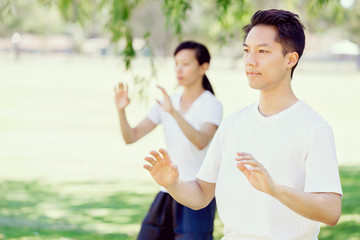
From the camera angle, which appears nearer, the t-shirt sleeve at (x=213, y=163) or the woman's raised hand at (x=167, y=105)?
the t-shirt sleeve at (x=213, y=163)

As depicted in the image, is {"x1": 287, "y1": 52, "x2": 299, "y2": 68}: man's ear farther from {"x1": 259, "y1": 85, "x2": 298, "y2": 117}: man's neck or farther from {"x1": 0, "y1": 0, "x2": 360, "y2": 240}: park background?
{"x1": 0, "y1": 0, "x2": 360, "y2": 240}: park background

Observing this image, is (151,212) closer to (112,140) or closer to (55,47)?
(112,140)

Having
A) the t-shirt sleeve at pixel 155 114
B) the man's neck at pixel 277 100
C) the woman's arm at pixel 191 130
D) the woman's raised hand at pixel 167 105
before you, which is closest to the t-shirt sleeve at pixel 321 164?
the man's neck at pixel 277 100

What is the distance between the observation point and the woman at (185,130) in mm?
4027

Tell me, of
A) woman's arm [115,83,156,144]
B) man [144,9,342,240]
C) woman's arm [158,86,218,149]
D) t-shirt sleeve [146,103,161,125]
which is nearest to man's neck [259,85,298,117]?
man [144,9,342,240]

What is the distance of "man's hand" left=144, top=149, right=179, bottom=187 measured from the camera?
7.52 feet

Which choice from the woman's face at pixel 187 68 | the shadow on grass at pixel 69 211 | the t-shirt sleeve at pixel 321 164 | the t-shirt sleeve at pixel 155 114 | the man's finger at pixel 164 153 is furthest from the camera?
the shadow on grass at pixel 69 211

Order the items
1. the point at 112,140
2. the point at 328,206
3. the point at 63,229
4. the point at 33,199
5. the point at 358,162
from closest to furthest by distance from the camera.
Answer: the point at 328,206 → the point at 63,229 → the point at 33,199 → the point at 358,162 → the point at 112,140

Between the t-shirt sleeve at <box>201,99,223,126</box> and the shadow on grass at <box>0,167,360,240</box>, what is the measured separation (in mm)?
2790

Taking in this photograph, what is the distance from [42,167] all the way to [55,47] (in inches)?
3259

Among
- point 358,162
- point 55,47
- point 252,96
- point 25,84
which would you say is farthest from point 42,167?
point 55,47

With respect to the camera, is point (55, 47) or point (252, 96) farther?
point (55, 47)

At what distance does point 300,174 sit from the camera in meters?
2.22

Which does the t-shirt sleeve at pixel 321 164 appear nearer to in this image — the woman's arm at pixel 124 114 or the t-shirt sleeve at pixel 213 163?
the t-shirt sleeve at pixel 213 163
